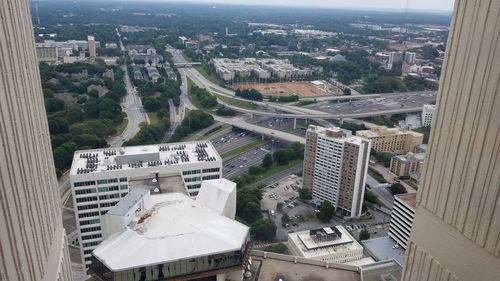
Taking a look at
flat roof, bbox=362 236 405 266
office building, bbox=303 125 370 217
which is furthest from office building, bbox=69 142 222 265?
office building, bbox=303 125 370 217

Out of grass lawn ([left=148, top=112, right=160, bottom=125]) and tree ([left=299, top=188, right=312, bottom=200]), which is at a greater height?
grass lawn ([left=148, top=112, right=160, bottom=125])

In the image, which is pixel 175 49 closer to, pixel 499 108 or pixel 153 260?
pixel 153 260

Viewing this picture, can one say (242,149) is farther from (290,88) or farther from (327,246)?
(290,88)

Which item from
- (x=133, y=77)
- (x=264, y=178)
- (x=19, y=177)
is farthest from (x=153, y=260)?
(x=133, y=77)

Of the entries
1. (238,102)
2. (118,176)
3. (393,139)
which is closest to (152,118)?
(238,102)

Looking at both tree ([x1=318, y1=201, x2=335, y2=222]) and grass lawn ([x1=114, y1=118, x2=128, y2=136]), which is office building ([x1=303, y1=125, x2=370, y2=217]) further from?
grass lawn ([x1=114, y1=118, x2=128, y2=136])

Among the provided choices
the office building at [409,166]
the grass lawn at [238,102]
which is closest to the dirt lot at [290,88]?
the grass lawn at [238,102]
